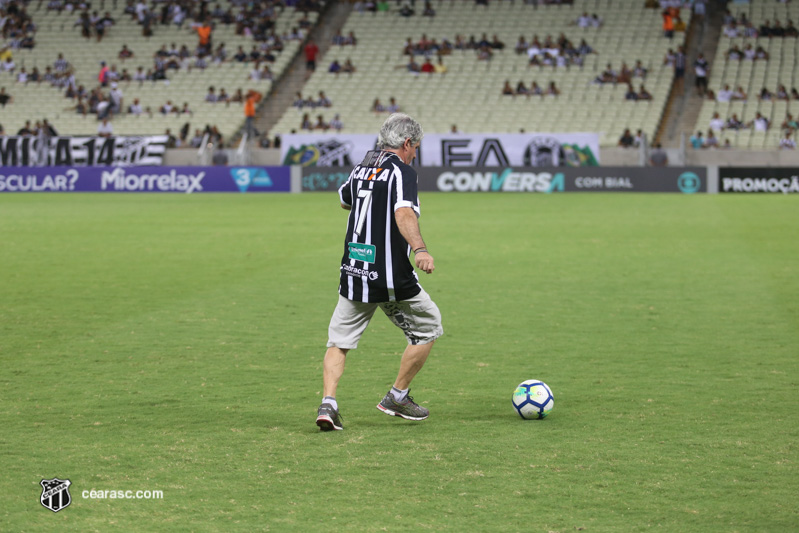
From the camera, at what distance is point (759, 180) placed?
34.2 meters

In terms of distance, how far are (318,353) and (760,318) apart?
4967 mm

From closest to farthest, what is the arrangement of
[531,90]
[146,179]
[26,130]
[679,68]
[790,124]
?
[146,179], [790,124], [26,130], [679,68], [531,90]

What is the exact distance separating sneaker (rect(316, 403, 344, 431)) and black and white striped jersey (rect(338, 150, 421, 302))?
0.71 m

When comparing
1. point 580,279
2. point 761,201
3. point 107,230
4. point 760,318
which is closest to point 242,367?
point 760,318

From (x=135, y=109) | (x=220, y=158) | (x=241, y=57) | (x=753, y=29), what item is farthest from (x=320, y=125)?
(x=753, y=29)

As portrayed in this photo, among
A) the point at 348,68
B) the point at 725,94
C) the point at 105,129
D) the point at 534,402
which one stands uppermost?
the point at 534,402

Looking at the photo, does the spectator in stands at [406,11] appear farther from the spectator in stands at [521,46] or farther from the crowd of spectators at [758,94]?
the crowd of spectators at [758,94]

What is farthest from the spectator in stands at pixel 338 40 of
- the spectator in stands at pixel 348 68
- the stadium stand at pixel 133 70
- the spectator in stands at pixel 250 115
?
the spectator in stands at pixel 250 115

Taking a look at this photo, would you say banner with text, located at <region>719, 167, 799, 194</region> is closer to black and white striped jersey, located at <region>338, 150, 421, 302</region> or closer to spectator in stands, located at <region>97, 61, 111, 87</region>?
spectator in stands, located at <region>97, 61, 111, 87</region>

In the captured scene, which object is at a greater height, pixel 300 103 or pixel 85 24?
pixel 85 24

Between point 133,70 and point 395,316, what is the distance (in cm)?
4423

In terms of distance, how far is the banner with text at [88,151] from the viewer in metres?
39.8

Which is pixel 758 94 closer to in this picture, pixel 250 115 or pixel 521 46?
pixel 521 46

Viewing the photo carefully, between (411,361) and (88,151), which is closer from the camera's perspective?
(411,361)
